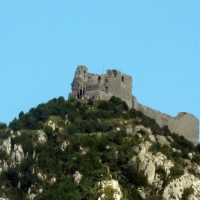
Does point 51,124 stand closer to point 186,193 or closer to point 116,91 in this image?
point 116,91

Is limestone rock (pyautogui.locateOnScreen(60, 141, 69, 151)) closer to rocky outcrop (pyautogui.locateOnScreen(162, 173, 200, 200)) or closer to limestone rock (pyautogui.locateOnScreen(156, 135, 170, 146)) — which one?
limestone rock (pyautogui.locateOnScreen(156, 135, 170, 146))

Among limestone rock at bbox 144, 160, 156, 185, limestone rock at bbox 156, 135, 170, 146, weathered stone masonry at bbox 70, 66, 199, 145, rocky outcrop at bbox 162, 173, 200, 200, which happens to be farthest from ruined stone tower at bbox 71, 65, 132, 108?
rocky outcrop at bbox 162, 173, 200, 200

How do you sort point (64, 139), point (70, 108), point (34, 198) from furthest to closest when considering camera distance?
point (70, 108), point (64, 139), point (34, 198)

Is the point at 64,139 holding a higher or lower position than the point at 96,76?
lower

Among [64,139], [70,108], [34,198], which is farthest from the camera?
[70,108]

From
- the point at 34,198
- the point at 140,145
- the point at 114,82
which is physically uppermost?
the point at 114,82

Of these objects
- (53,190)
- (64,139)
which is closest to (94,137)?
(64,139)

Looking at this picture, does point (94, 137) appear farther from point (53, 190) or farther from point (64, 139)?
point (53, 190)

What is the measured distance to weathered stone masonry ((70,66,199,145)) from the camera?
126562mm

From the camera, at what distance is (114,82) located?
127250 millimetres

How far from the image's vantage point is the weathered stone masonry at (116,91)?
12656 cm

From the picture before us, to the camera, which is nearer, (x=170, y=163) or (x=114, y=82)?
(x=170, y=163)

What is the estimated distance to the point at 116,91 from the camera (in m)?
128

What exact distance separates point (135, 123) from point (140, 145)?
5.92 metres
